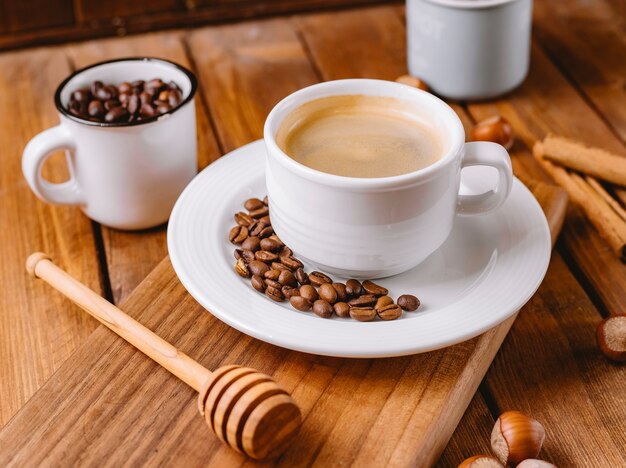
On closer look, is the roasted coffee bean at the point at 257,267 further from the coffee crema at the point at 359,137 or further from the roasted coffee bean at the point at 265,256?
the coffee crema at the point at 359,137

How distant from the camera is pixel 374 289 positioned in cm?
98

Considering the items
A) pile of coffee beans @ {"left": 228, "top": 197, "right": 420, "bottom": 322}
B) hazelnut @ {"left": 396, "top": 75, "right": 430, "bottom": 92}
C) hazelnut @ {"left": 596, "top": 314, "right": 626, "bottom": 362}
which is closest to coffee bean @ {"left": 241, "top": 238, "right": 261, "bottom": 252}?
pile of coffee beans @ {"left": 228, "top": 197, "right": 420, "bottom": 322}

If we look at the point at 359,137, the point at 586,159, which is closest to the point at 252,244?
the point at 359,137

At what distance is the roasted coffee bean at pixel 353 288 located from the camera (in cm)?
98

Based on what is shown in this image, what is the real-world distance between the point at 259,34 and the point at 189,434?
3.86 feet

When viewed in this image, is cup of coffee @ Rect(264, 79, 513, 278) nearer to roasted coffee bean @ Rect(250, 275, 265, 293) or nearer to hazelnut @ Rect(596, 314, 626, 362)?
roasted coffee bean @ Rect(250, 275, 265, 293)

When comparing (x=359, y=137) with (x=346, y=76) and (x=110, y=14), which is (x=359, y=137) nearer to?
(x=346, y=76)

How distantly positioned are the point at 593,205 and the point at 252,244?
1.88 feet

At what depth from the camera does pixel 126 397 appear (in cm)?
90

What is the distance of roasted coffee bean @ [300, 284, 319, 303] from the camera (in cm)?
97

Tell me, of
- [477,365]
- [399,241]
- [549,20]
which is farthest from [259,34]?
[477,365]

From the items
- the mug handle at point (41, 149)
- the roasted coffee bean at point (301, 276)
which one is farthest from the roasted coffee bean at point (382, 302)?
the mug handle at point (41, 149)

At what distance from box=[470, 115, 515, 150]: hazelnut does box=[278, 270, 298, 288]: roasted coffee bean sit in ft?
1.87

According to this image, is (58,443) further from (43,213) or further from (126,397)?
(43,213)
